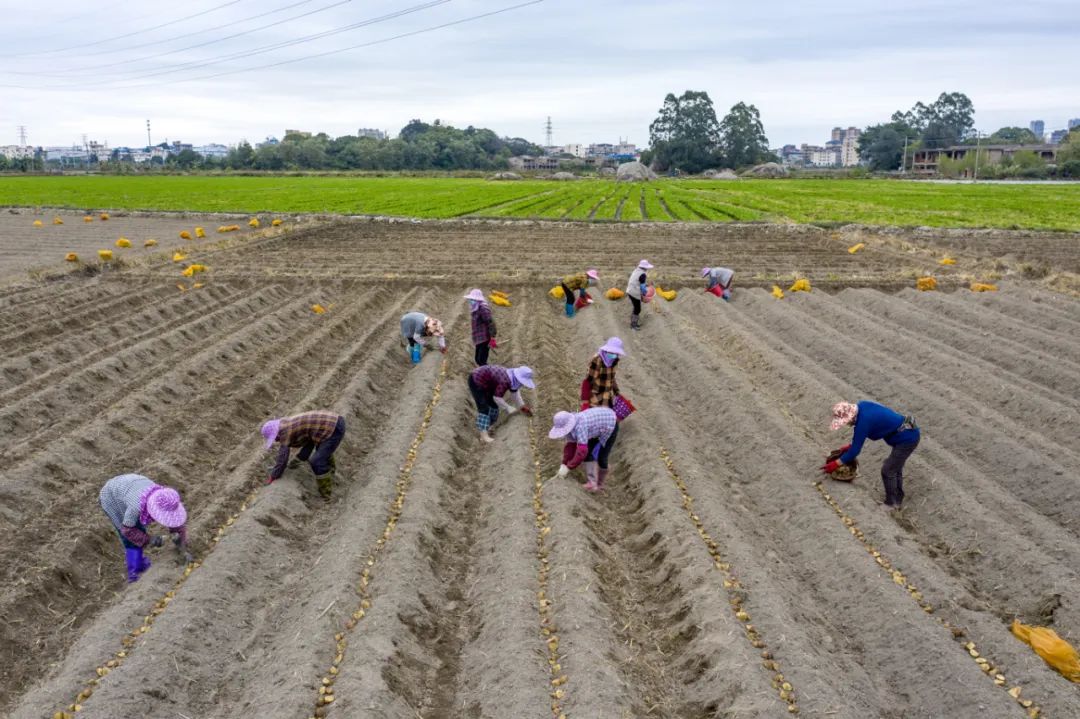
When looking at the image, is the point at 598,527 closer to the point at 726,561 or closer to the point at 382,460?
the point at 726,561

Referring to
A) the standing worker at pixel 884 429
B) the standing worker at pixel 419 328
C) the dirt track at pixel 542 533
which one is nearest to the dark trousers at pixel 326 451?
the dirt track at pixel 542 533

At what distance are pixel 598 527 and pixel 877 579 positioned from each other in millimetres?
2915

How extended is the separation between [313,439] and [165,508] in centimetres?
205

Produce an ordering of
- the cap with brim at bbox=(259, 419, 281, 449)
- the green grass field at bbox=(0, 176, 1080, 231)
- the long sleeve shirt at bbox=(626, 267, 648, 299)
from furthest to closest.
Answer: the green grass field at bbox=(0, 176, 1080, 231), the long sleeve shirt at bbox=(626, 267, 648, 299), the cap with brim at bbox=(259, 419, 281, 449)

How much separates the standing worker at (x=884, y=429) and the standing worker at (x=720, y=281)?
11.1 m

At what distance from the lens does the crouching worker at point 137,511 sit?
24.0ft

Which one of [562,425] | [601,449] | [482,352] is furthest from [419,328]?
[562,425]

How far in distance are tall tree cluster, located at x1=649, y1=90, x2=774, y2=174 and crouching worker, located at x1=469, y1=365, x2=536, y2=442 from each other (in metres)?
118

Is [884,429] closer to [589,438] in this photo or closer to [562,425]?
[589,438]

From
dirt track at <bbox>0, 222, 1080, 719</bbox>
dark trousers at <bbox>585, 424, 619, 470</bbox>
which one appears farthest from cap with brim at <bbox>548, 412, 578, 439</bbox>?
dirt track at <bbox>0, 222, 1080, 719</bbox>

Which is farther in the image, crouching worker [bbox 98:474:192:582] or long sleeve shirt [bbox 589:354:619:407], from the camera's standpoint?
long sleeve shirt [bbox 589:354:619:407]

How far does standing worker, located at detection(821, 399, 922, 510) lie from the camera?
29.0 ft

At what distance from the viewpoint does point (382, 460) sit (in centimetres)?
1030

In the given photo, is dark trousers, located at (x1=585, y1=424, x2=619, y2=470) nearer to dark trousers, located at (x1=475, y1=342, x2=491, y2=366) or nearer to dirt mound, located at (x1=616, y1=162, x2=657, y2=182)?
dark trousers, located at (x1=475, y1=342, x2=491, y2=366)
